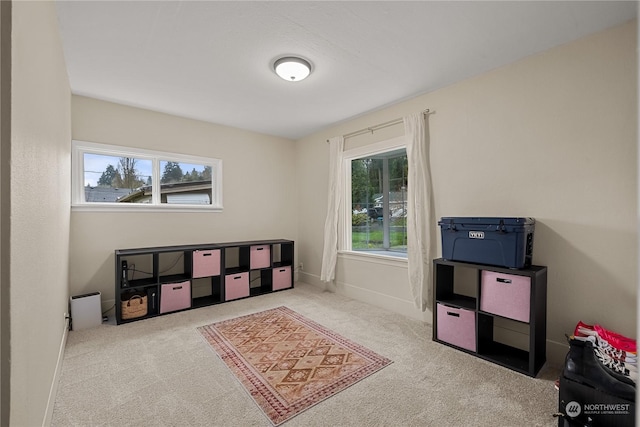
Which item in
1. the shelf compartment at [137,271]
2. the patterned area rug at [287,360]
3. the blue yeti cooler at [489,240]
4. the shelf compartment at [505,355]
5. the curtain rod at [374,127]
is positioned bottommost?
the patterned area rug at [287,360]

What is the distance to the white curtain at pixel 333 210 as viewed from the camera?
408 cm

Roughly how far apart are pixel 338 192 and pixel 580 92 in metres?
2.64

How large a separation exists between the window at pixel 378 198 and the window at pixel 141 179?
1.99m

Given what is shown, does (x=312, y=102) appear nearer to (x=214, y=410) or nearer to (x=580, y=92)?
(x=580, y=92)

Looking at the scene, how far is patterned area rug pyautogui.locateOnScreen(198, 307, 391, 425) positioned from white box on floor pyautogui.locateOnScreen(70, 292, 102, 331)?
46.9 inches

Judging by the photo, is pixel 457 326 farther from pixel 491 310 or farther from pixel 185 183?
pixel 185 183

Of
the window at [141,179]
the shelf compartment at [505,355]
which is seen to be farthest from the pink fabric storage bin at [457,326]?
the window at [141,179]

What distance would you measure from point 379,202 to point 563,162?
205cm

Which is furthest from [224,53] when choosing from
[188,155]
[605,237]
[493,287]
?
[605,237]

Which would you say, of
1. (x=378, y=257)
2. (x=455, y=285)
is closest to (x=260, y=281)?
(x=378, y=257)

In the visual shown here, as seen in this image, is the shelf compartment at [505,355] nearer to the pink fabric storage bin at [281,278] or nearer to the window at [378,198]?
the window at [378,198]

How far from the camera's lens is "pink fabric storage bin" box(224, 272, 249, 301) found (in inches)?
151

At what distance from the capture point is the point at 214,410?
5.67ft

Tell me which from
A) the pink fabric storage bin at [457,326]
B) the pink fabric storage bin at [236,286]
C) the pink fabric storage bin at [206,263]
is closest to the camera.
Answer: the pink fabric storage bin at [457,326]
